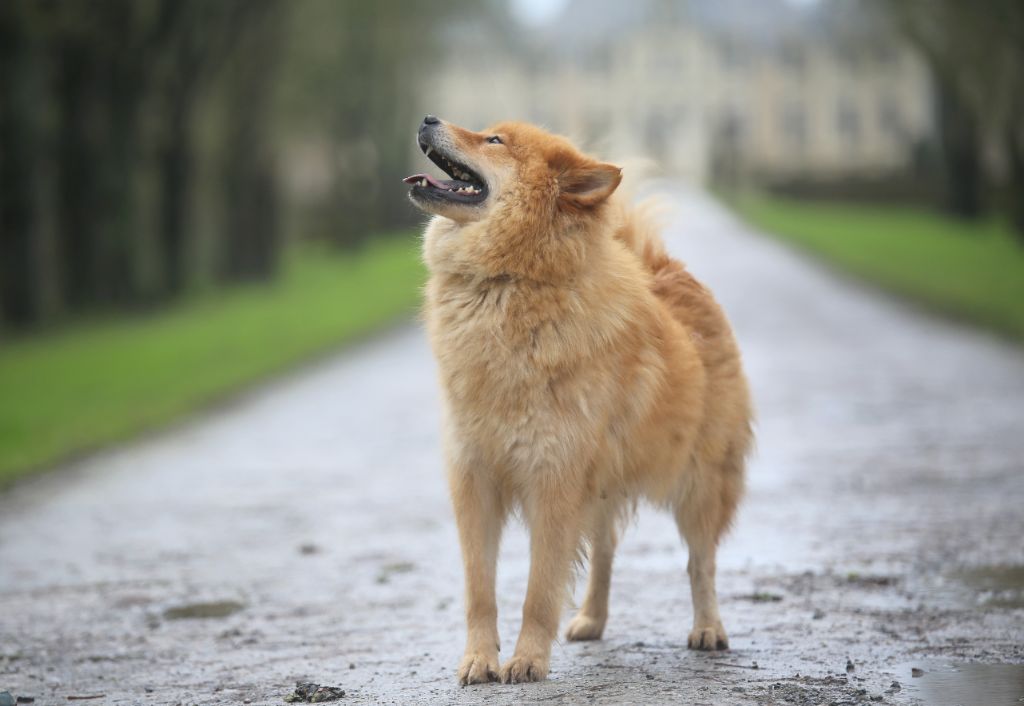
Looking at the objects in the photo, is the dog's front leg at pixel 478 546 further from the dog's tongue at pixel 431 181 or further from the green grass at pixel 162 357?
the green grass at pixel 162 357

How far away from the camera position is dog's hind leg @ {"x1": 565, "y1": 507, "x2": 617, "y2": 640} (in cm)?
675

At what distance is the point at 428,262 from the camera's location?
20.5ft

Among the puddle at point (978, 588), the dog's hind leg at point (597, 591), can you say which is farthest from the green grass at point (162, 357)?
the puddle at point (978, 588)

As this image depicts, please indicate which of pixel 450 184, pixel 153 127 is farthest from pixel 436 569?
pixel 153 127

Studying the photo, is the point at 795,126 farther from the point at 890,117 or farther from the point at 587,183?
the point at 587,183

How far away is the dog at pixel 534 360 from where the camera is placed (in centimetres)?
596

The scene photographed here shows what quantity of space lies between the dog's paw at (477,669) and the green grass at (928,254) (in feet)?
53.3

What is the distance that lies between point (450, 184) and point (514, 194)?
296 mm

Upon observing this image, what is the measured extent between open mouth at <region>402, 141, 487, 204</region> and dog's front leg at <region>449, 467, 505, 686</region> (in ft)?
3.47

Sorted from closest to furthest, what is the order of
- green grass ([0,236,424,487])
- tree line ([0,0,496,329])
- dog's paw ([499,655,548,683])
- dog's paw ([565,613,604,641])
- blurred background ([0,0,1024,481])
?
dog's paw ([499,655,548,683])
dog's paw ([565,613,604,641])
green grass ([0,236,424,487])
blurred background ([0,0,1024,481])
tree line ([0,0,496,329])

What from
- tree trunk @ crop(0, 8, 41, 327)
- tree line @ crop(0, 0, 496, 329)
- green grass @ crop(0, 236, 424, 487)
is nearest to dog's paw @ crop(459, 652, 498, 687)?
green grass @ crop(0, 236, 424, 487)

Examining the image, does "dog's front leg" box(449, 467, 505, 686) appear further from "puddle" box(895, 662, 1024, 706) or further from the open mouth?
"puddle" box(895, 662, 1024, 706)

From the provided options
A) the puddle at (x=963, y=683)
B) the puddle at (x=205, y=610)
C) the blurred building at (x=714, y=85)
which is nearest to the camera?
the puddle at (x=963, y=683)

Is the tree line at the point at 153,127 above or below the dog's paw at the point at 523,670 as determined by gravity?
above
